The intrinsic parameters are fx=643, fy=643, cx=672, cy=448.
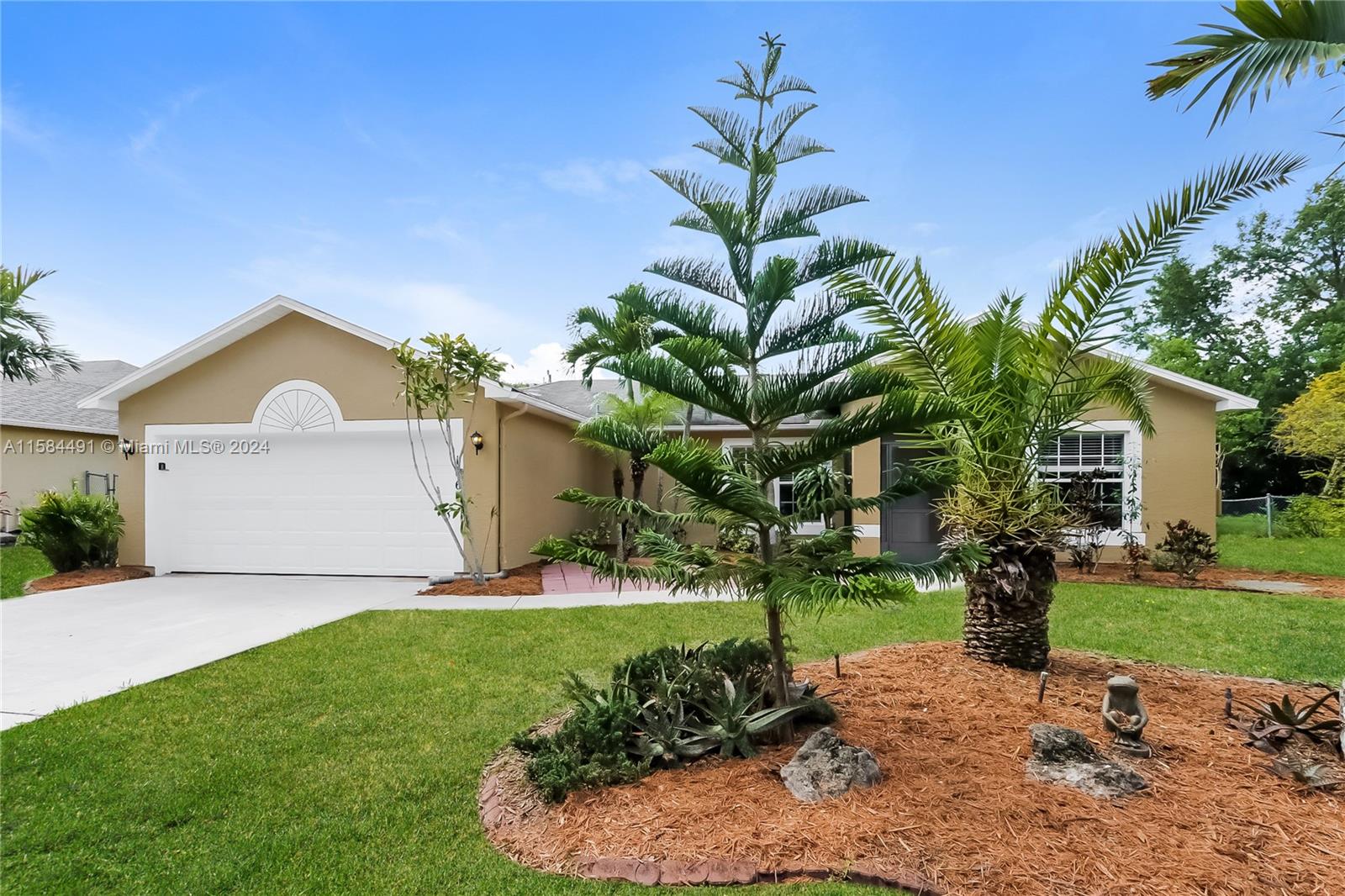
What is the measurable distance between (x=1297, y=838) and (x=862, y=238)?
10.8 ft

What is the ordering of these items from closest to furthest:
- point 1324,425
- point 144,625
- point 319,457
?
point 144,625 < point 319,457 < point 1324,425

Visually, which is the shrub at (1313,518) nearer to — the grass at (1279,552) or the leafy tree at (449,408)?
the grass at (1279,552)

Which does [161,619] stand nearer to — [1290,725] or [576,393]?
[1290,725]

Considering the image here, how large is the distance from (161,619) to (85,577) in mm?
4300

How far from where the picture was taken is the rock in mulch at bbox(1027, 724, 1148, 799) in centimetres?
298

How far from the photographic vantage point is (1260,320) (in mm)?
25516

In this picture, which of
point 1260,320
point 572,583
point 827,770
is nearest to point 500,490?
point 572,583

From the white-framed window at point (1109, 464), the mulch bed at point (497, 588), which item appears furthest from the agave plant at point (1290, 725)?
the mulch bed at point (497, 588)

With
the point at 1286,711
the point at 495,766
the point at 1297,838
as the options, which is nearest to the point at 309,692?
the point at 495,766

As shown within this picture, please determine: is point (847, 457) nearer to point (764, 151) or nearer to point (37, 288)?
point (764, 151)

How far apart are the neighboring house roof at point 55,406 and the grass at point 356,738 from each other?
1223 centimetres

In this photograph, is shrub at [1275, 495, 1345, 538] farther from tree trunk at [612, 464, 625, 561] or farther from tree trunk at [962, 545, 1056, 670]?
tree trunk at [612, 464, 625, 561]

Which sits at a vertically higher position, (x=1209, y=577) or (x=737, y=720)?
(x=737, y=720)

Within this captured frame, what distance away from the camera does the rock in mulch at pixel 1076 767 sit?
298 cm
